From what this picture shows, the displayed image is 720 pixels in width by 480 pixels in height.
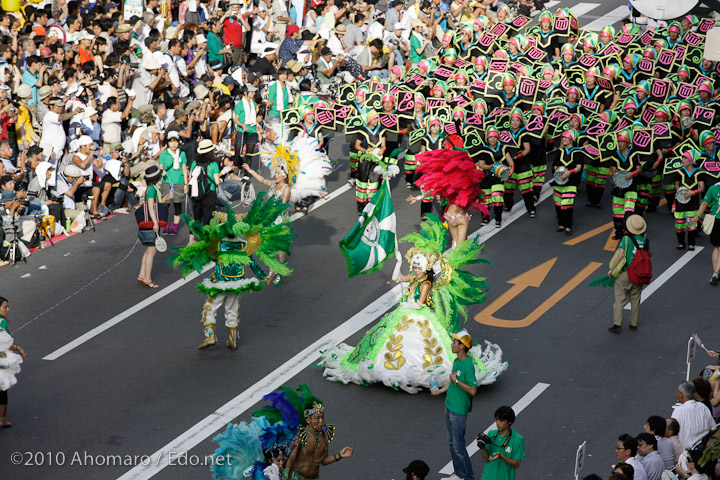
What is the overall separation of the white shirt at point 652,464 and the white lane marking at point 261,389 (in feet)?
10.4

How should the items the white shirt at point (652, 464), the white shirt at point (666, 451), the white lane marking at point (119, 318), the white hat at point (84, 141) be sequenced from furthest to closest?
the white hat at point (84, 141) → the white lane marking at point (119, 318) → the white shirt at point (666, 451) → the white shirt at point (652, 464)

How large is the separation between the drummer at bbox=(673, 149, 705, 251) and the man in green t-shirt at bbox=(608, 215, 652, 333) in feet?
10.4

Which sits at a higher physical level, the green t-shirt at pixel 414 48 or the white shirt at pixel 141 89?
the white shirt at pixel 141 89

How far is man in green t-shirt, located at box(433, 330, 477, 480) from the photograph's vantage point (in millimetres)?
13164

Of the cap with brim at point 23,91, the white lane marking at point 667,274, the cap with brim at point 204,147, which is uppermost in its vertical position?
the cap with brim at point 23,91

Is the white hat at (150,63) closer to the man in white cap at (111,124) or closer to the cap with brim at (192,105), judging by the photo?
the cap with brim at (192,105)

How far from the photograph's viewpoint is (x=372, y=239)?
1627 cm

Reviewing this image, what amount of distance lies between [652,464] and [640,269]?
16.8 feet

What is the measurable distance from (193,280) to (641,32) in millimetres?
12508

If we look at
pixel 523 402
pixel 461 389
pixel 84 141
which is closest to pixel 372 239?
pixel 523 402

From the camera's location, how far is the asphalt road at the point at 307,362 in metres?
14.5

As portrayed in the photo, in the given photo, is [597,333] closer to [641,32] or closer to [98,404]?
[98,404]

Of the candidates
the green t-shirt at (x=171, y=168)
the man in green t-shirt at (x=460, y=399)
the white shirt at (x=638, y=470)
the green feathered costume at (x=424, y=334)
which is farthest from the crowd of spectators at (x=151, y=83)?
the white shirt at (x=638, y=470)
